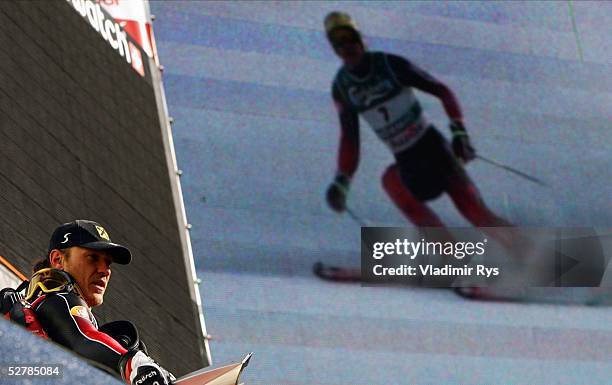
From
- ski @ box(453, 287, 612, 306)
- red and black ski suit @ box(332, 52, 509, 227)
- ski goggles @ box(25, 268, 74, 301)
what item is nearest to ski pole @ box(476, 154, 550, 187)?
red and black ski suit @ box(332, 52, 509, 227)

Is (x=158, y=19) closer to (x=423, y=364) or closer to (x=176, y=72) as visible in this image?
(x=176, y=72)

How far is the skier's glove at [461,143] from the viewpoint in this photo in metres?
44.7

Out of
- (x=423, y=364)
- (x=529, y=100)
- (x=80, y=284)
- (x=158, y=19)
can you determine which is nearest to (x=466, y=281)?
(x=423, y=364)

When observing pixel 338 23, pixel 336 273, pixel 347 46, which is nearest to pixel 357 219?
pixel 336 273

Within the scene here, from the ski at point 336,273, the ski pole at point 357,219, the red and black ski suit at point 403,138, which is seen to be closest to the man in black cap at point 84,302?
the red and black ski suit at point 403,138

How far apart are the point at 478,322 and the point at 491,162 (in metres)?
6.62

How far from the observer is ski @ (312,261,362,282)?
4034 centimetres

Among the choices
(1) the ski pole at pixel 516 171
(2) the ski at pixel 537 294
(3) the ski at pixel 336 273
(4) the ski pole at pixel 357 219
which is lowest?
(2) the ski at pixel 537 294

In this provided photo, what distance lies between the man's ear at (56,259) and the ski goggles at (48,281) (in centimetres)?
5

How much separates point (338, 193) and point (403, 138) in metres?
2.53

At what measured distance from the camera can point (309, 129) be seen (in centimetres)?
4312

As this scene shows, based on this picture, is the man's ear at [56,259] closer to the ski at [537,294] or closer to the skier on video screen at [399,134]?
the skier on video screen at [399,134]
